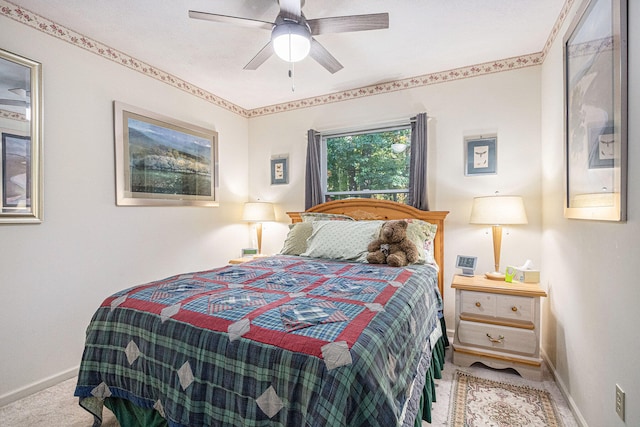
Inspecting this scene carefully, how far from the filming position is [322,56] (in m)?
2.22

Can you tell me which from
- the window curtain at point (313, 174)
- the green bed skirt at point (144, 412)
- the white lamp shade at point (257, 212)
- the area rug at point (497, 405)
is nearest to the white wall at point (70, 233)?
the white lamp shade at point (257, 212)

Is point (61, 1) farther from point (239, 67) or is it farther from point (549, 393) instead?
point (549, 393)

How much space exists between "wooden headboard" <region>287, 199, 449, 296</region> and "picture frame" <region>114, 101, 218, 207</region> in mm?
1128

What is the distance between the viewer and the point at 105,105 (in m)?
2.58

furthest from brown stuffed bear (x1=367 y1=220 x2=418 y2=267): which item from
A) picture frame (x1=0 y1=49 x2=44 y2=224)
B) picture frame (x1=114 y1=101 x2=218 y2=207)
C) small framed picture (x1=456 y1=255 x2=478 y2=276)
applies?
picture frame (x1=0 y1=49 x2=44 y2=224)

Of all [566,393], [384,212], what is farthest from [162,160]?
[566,393]

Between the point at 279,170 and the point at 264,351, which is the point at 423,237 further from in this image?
the point at 279,170

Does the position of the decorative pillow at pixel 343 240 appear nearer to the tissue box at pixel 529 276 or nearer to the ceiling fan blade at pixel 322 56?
the tissue box at pixel 529 276

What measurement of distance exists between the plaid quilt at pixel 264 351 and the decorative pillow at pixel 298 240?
1014 mm

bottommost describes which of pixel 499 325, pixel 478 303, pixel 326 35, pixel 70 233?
pixel 499 325

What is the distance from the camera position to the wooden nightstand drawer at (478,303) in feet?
7.68

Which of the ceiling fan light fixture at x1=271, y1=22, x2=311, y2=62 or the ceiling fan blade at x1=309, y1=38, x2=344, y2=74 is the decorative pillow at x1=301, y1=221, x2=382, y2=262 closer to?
the ceiling fan blade at x1=309, y1=38, x2=344, y2=74

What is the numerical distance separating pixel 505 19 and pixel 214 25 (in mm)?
2123

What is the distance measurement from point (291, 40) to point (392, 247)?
161 cm
